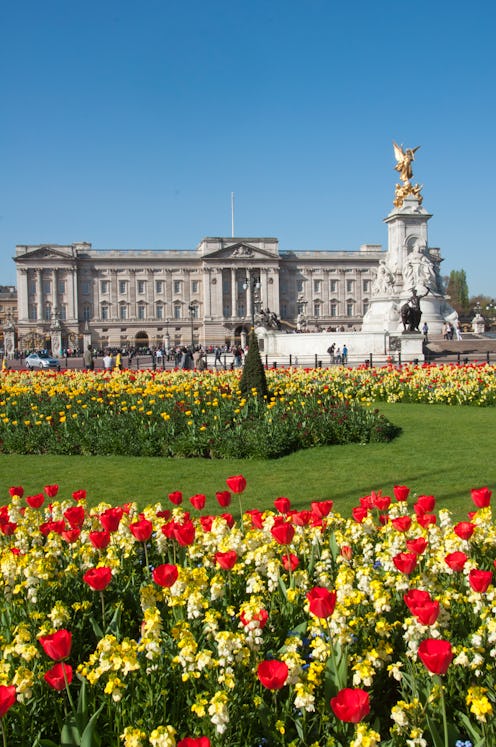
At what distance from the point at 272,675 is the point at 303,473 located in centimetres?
664

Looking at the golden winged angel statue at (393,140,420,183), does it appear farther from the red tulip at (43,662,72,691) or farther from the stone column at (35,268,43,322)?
the stone column at (35,268,43,322)

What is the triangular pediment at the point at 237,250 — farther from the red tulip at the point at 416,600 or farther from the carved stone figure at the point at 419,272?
the red tulip at the point at 416,600

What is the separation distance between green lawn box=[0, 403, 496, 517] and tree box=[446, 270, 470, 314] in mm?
108464

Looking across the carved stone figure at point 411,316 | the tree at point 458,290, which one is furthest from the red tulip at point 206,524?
the tree at point 458,290

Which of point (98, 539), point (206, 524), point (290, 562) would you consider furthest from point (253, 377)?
point (98, 539)

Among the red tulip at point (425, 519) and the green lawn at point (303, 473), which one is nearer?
the red tulip at point (425, 519)

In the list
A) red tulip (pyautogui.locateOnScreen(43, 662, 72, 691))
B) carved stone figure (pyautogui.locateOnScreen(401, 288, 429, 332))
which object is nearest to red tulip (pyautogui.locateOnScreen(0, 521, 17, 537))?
red tulip (pyautogui.locateOnScreen(43, 662, 72, 691))

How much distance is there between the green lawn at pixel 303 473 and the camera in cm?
748

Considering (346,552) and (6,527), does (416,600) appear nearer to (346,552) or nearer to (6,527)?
(346,552)

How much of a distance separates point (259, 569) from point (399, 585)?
2.49ft

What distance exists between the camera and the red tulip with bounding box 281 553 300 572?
337 cm

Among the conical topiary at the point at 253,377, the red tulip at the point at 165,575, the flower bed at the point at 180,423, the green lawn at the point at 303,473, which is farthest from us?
the conical topiary at the point at 253,377

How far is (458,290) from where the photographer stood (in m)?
118

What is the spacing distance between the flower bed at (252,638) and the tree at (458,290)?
115 m
